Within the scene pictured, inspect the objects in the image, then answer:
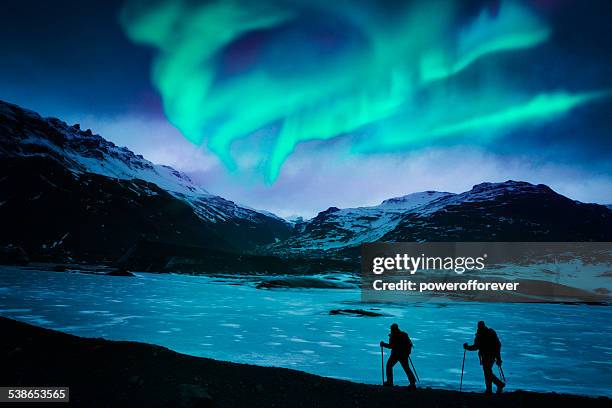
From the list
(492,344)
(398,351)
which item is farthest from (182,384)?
(492,344)

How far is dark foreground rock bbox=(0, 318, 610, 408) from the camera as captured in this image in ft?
34.3

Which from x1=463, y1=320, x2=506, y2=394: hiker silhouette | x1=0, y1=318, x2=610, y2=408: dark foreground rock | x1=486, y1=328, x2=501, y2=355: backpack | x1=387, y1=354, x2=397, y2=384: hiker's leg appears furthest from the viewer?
x1=387, y1=354, x2=397, y2=384: hiker's leg

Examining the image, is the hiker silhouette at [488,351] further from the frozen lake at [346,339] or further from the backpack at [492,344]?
the frozen lake at [346,339]

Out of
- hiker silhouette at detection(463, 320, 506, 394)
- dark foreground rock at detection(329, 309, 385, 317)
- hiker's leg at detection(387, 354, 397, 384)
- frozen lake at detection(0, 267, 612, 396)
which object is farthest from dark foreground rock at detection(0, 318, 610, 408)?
dark foreground rock at detection(329, 309, 385, 317)

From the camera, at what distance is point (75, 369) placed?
12.0m

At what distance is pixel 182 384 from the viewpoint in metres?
10.7

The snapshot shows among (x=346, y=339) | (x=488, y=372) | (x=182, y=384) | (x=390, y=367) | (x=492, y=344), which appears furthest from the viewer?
(x=346, y=339)

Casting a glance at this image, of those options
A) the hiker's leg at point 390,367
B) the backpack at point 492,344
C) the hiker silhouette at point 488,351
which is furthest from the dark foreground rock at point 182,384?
the backpack at point 492,344

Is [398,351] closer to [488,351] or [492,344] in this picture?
[488,351]

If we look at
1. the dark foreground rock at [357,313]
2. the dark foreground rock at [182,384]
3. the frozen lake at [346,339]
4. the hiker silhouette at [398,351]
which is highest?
the hiker silhouette at [398,351]

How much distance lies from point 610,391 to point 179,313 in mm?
32083

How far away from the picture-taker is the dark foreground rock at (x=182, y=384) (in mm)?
10461

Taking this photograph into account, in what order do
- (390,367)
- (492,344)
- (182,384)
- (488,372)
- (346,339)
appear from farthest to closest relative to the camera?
(346,339)
(390,367)
(492,344)
(488,372)
(182,384)

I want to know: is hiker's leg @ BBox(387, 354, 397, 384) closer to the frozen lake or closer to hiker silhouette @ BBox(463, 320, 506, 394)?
the frozen lake
